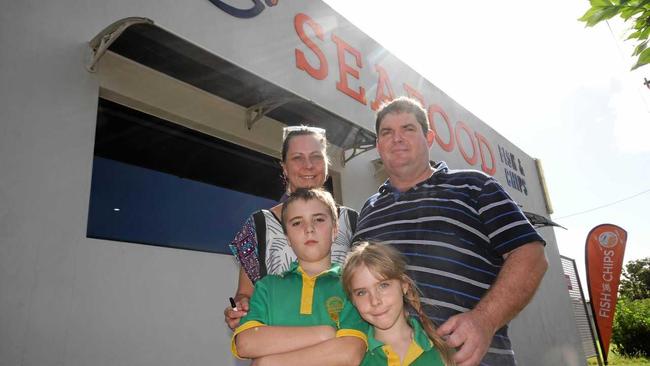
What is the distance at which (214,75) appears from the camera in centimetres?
479

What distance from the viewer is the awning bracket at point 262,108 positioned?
16.6 feet

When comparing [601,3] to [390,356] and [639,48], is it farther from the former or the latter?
[390,356]

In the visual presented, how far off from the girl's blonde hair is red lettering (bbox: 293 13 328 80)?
489 centimetres

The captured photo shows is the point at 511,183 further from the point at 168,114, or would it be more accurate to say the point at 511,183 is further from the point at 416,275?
the point at 416,275

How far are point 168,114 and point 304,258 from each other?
3623mm

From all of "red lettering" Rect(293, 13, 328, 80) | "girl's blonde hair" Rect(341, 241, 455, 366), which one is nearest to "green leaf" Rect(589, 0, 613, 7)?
"girl's blonde hair" Rect(341, 241, 455, 366)

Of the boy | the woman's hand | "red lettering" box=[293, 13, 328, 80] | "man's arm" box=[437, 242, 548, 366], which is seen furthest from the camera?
→ "red lettering" box=[293, 13, 328, 80]

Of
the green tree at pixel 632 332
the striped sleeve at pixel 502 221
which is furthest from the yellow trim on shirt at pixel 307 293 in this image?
the green tree at pixel 632 332

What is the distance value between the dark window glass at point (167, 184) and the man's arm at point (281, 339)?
9.66ft

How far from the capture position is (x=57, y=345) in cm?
331

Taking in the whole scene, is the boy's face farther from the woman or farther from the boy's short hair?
the woman

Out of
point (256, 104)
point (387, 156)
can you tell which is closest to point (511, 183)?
point (256, 104)

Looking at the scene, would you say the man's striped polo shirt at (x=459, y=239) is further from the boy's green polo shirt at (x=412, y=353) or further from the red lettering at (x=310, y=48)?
the red lettering at (x=310, y=48)

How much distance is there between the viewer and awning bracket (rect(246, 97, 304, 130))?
507 centimetres
